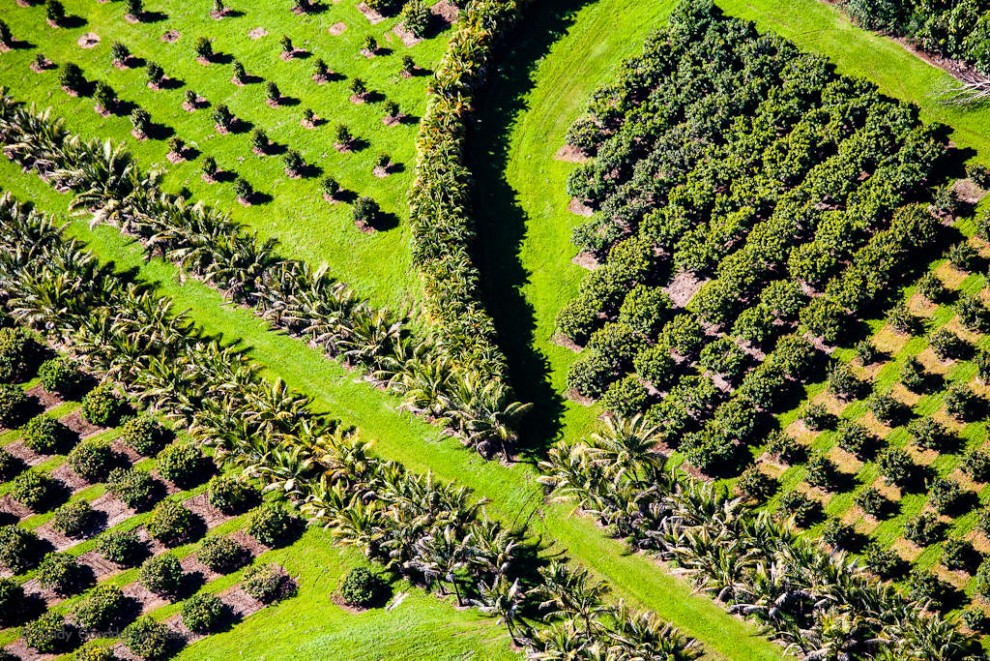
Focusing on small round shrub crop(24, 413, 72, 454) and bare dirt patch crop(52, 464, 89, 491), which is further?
small round shrub crop(24, 413, 72, 454)

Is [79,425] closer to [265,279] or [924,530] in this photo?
[265,279]

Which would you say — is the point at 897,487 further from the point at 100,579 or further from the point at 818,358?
the point at 100,579

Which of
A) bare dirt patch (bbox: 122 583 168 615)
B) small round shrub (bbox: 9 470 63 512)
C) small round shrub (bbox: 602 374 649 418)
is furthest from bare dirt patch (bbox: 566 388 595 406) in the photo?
small round shrub (bbox: 9 470 63 512)

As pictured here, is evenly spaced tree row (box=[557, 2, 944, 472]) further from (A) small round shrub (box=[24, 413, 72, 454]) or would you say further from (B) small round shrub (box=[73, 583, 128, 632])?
(A) small round shrub (box=[24, 413, 72, 454])

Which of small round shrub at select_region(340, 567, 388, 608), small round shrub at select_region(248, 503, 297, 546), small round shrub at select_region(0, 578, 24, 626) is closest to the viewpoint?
small round shrub at select_region(340, 567, 388, 608)

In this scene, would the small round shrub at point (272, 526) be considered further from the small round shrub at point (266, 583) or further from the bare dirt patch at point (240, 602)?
the bare dirt patch at point (240, 602)

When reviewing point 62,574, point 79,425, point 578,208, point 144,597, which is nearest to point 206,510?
point 144,597

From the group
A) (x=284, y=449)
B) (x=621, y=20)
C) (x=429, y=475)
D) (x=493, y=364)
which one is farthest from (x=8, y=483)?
(x=621, y=20)
